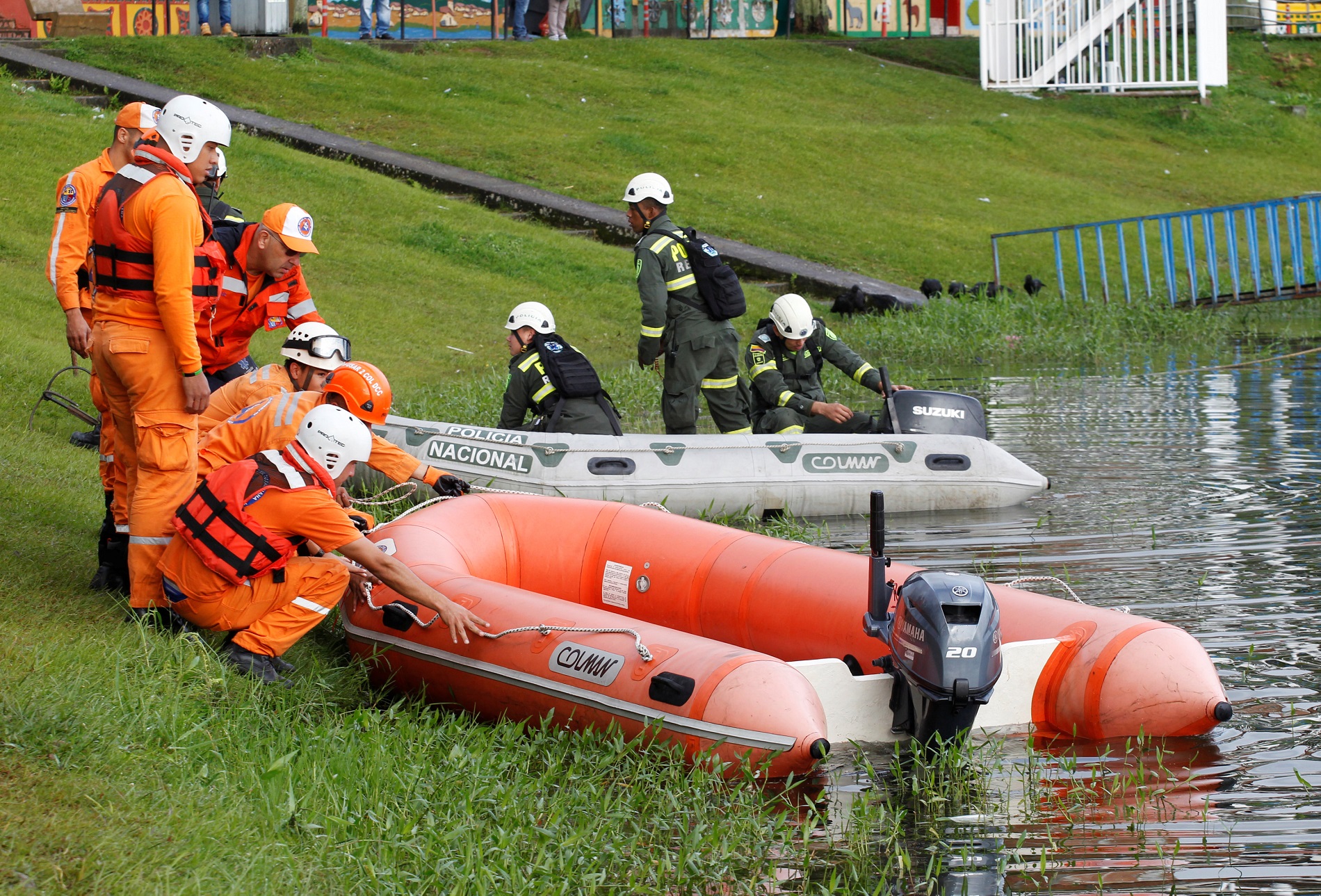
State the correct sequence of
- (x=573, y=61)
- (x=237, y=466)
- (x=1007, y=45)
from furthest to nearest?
1. (x=1007, y=45)
2. (x=573, y=61)
3. (x=237, y=466)

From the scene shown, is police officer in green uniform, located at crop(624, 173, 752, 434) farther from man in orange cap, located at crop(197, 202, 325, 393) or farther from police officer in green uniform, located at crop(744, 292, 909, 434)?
man in orange cap, located at crop(197, 202, 325, 393)

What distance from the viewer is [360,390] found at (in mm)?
5828

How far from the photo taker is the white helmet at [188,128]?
5344 mm

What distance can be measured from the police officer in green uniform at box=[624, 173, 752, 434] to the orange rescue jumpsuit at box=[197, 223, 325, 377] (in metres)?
2.60

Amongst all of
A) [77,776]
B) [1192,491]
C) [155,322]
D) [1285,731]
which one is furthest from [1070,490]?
[77,776]

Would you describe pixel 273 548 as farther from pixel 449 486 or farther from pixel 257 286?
pixel 257 286

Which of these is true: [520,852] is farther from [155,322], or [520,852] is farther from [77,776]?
[155,322]

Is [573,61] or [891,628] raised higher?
[573,61]

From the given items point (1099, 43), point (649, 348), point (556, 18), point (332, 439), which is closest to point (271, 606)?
point (332, 439)

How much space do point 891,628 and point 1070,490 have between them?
162 inches

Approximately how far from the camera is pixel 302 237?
20.1 ft

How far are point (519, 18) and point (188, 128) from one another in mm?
20383

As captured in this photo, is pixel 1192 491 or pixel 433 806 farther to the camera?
pixel 1192 491

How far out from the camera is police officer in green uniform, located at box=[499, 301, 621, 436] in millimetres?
8062
